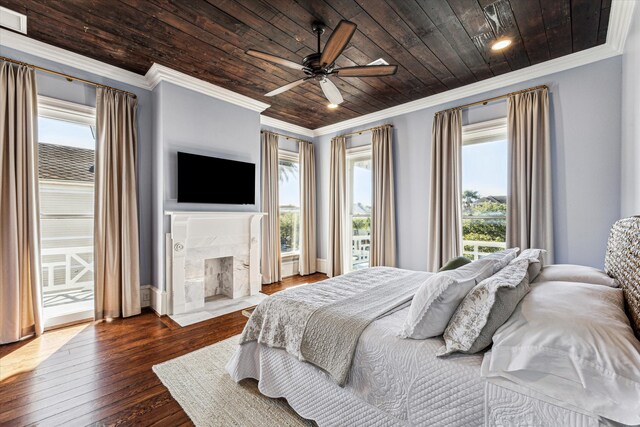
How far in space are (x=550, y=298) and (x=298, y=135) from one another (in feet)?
16.0

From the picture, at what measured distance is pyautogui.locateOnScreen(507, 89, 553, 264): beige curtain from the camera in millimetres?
3068

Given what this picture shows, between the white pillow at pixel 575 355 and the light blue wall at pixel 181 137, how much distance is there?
353 centimetres

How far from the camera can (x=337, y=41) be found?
6.68ft

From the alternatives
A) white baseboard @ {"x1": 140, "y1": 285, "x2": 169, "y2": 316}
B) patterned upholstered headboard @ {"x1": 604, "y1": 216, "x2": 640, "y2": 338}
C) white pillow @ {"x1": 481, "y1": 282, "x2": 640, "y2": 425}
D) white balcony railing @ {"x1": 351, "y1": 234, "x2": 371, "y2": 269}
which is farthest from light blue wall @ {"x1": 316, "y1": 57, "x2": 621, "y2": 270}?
white baseboard @ {"x1": 140, "y1": 285, "x2": 169, "y2": 316}

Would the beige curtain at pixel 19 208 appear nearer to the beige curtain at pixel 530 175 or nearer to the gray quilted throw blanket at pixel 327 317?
the gray quilted throw blanket at pixel 327 317

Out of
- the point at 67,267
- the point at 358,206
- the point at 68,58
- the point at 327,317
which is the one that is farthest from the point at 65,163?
the point at 358,206

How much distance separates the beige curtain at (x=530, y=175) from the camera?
3.07 m

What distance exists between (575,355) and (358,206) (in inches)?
175

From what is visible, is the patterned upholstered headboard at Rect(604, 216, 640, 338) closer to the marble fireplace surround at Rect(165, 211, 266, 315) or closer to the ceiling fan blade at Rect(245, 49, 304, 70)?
the ceiling fan blade at Rect(245, 49, 304, 70)

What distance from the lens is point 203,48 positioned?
2873mm

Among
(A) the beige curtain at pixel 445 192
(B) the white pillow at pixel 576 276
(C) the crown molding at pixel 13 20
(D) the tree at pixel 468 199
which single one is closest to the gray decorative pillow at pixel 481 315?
(B) the white pillow at pixel 576 276

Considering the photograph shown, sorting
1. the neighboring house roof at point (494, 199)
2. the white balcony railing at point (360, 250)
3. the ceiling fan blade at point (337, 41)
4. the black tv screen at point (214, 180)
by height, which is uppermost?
the ceiling fan blade at point (337, 41)

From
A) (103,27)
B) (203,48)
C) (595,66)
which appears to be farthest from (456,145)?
(103,27)

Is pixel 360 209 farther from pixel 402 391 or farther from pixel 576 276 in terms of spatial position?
pixel 402 391
